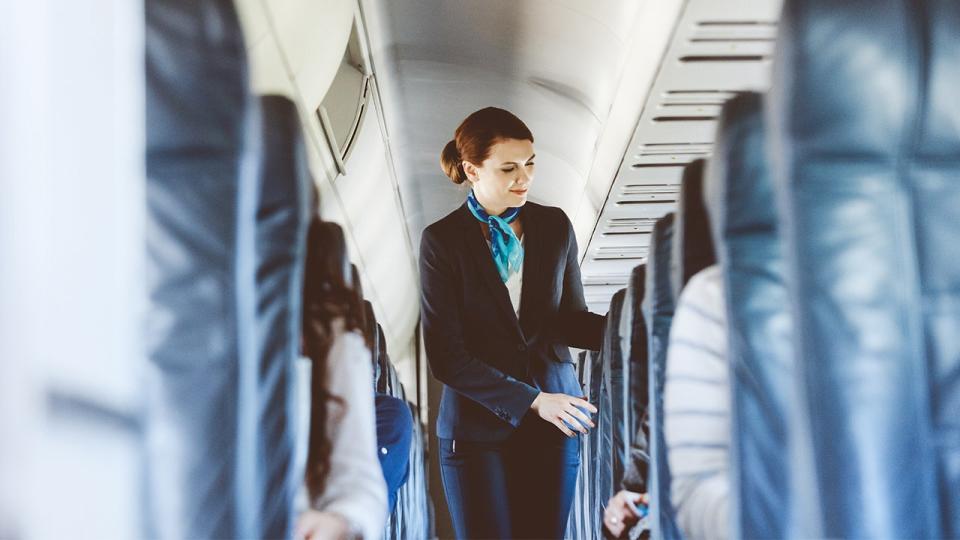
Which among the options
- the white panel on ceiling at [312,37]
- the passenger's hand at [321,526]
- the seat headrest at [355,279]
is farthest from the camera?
the seat headrest at [355,279]

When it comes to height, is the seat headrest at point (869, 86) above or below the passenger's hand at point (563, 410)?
above

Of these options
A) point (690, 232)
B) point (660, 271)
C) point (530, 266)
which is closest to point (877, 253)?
point (690, 232)

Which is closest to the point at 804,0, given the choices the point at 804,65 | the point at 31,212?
the point at 804,65

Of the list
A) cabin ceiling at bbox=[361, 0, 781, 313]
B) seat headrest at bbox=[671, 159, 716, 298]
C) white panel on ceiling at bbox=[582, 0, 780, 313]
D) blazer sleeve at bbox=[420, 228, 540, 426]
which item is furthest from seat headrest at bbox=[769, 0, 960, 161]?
blazer sleeve at bbox=[420, 228, 540, 426]

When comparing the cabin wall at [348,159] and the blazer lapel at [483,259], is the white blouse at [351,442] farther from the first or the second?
the blazer lapel at [483,259]

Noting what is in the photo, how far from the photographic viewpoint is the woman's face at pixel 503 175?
2.20 meters

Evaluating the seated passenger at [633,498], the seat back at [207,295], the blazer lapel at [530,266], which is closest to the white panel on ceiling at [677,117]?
the blazer lapel at [530,266]

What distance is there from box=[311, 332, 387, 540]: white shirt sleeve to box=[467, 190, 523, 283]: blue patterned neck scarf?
1.78ft

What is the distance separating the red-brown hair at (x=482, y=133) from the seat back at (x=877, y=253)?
81cm

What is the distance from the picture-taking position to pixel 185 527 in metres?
1.42

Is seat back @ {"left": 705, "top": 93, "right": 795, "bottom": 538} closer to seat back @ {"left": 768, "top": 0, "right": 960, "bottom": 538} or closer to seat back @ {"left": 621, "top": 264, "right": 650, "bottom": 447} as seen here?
seat back @ {"left": 768, "top": 0, "right": 960, "bottom": 538}

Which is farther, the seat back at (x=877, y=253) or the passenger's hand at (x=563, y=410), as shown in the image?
the passenger's hand at (x=563, y=410)

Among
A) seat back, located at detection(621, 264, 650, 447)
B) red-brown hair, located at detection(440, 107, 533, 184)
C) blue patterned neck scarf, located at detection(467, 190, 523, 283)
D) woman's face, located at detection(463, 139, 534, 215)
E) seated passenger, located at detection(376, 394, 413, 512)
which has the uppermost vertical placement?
red-brown hair, located at detection(440, 107, 533, 184)

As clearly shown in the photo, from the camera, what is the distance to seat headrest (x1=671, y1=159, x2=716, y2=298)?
1721 millimetres
